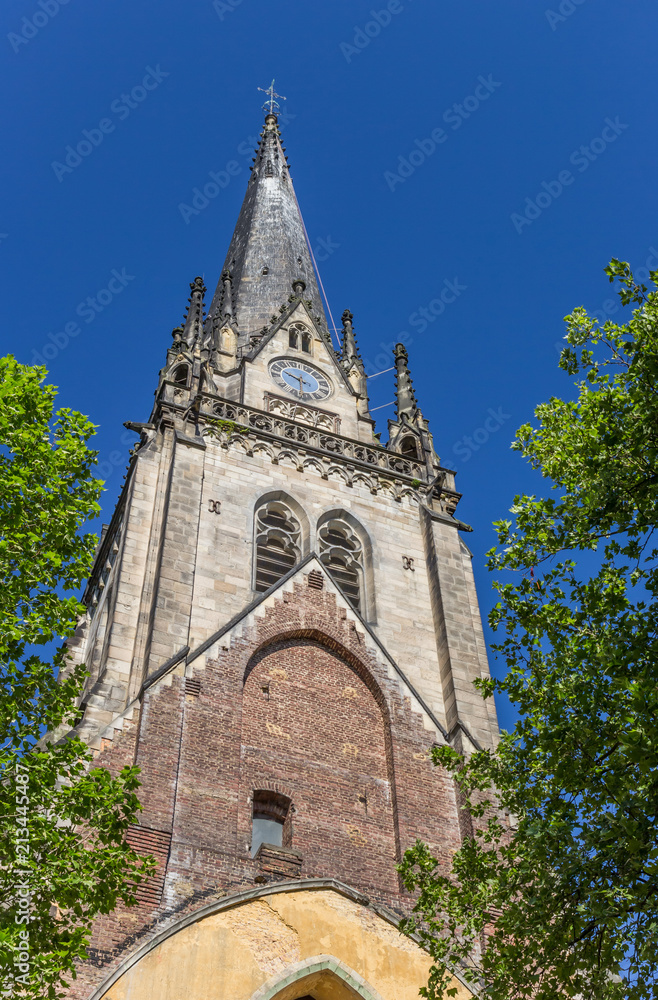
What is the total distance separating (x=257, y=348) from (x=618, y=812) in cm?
2290

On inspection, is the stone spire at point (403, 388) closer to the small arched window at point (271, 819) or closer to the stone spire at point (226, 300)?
the stone spire at point (226, 300)

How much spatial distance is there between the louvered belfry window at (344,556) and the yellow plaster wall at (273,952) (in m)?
8.16

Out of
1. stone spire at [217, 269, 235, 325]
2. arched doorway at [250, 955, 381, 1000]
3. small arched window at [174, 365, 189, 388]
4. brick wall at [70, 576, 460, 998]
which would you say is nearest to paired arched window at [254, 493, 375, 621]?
brick wall at [70, 576, 460, 998]

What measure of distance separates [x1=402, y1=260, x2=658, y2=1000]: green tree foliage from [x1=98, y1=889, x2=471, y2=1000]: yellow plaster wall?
3.11m

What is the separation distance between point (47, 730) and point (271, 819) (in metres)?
7.03

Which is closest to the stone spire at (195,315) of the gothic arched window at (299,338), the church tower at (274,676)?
the church tower at (274,676)

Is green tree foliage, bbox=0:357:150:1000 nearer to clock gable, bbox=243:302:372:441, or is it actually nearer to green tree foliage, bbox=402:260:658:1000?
green tree foliage, bbox=402:260:658:1000

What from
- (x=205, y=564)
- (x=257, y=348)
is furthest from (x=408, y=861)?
(x=257, y=348)

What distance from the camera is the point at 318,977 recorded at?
53.5 feet

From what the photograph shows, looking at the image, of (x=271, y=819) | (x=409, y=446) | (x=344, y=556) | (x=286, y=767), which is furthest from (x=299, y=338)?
(x=271, y=819)

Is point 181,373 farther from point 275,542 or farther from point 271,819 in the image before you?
point 271,819

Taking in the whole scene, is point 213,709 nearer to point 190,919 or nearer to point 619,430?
point 190,919

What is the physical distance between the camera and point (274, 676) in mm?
21062

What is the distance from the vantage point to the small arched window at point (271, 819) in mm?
18594
